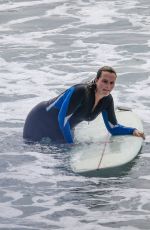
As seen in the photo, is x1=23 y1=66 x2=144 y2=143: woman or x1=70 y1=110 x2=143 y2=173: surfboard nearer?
x1=70 y1=110 x2=143 y2=173: surfboard

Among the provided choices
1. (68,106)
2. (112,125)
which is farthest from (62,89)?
(68,106)

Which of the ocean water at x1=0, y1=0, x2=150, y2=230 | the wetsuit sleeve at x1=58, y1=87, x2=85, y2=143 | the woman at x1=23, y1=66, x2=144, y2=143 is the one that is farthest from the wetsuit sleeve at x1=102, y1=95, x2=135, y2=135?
the wetsuit sleeve at x1=58, y1=87, x2=85, y2=143

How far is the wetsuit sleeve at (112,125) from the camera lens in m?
7.33

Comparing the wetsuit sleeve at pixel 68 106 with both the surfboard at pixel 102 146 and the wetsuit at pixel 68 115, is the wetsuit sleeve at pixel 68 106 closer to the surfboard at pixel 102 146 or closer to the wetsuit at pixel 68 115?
the wetsuit at pixel 68 115

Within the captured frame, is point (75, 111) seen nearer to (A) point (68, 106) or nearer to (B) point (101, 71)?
(A) point (68, 106)

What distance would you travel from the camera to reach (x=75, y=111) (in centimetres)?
709

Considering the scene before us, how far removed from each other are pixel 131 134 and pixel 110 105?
55cm

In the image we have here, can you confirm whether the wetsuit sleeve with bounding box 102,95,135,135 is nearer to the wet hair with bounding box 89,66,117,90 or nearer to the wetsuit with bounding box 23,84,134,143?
the wetsuit with bounding box 23,84,134,143

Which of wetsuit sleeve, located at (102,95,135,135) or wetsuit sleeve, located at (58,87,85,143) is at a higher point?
wetsuit sleeve, located at (58,87,85,143)

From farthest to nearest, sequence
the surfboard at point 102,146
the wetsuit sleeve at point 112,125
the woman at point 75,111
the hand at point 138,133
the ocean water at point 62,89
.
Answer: the hand at point 138,133, the wetsuit sleeve at point 112,125, the woman at point 75,111, the surfboard at point 102,146, the ocean water at point 62,89

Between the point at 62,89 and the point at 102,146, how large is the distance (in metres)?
2.77

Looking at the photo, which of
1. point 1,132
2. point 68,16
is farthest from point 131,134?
point 68,16

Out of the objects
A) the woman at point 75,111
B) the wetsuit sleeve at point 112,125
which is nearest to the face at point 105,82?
the woman at point 75,111

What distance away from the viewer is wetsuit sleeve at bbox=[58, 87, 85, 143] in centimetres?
695
